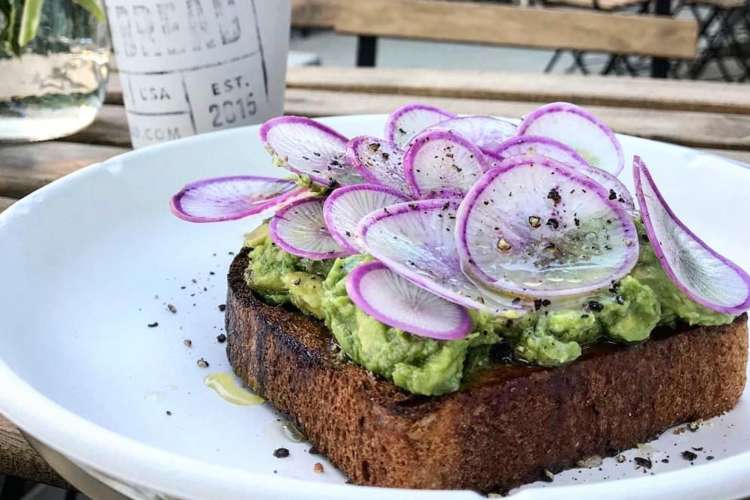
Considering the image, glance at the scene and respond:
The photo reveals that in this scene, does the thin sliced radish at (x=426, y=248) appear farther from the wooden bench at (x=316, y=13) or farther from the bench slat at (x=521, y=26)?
the wooden bench at (x=316, y=13)

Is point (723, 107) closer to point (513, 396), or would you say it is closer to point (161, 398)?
point (513, 396)

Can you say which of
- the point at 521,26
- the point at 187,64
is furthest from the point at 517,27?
the point at 187,64

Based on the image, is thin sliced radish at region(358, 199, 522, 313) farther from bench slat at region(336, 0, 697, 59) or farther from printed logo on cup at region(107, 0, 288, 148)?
bench slat at region(336, 0, 697, 59)

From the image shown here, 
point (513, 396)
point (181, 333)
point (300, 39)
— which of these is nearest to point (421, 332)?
point (513, 396)

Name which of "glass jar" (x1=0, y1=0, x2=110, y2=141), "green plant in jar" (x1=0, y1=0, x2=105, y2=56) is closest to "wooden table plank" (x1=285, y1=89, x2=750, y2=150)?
"glass jar" (x1=0, y1=0, x2=110, y2=141)

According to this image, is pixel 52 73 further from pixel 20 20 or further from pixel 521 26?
pixel 521 26

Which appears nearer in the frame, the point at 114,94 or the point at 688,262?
the point at 688,262

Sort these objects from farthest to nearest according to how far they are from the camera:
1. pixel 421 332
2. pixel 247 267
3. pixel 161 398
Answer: pixel 247 267 < pixel 161 398 < pixel 421 332
